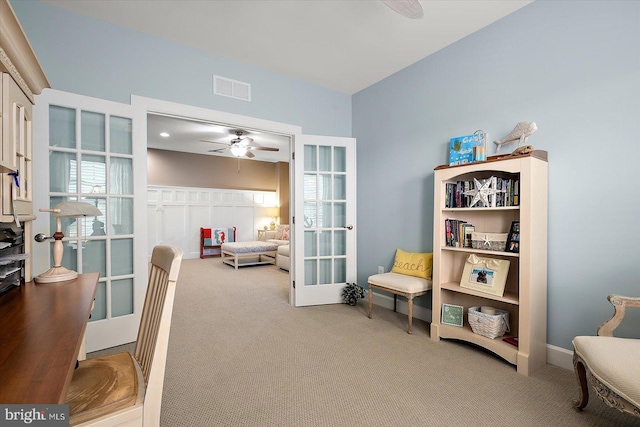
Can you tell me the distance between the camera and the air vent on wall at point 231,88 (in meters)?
3.12

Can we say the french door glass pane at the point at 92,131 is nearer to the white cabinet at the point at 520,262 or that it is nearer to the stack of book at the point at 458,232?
the white cabinet at the point at 520,262

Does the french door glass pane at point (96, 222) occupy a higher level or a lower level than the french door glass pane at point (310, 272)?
higher

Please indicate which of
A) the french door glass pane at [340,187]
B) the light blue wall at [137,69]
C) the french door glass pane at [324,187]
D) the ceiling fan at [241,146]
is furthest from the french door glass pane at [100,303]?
the ceiling fan at [241,146]

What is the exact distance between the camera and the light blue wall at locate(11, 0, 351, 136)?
7.73 ft

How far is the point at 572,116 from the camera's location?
219 centimetres

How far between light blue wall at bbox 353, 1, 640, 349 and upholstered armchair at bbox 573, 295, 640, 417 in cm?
51

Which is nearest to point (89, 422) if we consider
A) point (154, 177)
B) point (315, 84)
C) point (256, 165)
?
point (315, 84)

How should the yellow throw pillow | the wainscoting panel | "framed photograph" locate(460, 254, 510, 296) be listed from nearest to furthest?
"framed photograph" locate(460, 254, 510, 296)
the yellow throw pillow
the wainscoting panel

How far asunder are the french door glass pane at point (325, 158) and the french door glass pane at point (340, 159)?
92 mm

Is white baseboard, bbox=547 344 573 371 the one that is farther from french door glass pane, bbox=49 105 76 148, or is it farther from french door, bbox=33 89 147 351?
french door glass pane, bbox=49 105 76 148

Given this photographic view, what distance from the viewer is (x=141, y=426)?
3.19 feet

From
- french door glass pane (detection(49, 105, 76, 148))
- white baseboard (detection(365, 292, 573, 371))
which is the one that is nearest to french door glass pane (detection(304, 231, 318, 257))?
white baseboard (detection(365, 292, 573, 371))

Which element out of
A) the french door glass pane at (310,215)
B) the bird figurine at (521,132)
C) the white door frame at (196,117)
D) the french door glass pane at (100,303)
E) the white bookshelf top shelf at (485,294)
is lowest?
the french door glass pane at (100,303)

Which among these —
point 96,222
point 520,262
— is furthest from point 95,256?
point 520,262
